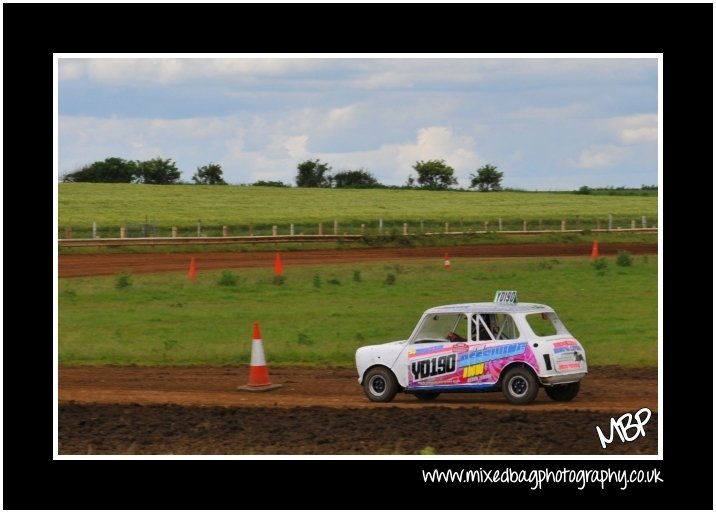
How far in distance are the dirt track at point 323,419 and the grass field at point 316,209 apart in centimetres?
4046

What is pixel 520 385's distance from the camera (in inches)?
621

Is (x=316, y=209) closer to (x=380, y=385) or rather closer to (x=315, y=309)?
(x=315, y=309)

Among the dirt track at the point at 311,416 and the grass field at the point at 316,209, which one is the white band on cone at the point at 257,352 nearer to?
the dirt track at the point at 311,416

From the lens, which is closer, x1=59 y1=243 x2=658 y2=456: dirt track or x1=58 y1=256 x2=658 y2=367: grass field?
x1=59 y1=243 x2=658 y2=456: dirt track

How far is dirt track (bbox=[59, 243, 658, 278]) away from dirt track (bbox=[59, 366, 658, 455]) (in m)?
21.1

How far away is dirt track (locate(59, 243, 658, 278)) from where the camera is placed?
41.3 m

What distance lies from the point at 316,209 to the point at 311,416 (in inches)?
2686

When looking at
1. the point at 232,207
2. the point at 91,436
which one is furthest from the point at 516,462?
the point at 232,207

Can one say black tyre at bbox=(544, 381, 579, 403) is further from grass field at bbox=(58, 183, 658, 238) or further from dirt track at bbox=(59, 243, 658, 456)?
grass field at bbox=(58, 183, 658, 238)

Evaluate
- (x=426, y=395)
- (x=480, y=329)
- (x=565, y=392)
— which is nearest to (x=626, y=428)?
(x=565, y=392)

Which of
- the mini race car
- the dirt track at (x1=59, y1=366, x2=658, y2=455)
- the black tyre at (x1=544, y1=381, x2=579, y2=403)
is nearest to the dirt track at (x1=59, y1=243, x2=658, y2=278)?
the dirt track at (x1=59, y1=366, x2=658, y2=455)

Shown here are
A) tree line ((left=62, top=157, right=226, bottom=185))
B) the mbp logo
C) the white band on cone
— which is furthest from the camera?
tree line ((left=62, top=157, right=226, bottom=185))

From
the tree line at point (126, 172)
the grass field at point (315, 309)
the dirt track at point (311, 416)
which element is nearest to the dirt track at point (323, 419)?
the dirt track at point (311, 416)

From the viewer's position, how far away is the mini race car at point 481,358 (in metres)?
15.6
